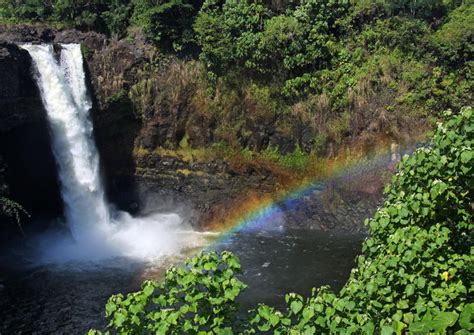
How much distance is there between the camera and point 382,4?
31266 mm

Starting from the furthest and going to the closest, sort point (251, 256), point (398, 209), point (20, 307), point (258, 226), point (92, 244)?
point (258, 226), point (92, 244), point (251, 256), point (20, 307), point (398, 209)

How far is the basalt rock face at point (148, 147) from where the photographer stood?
28.1 metres

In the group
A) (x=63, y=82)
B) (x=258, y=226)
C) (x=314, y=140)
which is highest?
(x=63, y=82)

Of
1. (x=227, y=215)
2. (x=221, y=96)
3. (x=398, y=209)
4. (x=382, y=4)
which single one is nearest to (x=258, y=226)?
(x=227, y=215)

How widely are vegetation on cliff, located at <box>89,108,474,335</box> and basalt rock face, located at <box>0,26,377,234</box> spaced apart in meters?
20.8

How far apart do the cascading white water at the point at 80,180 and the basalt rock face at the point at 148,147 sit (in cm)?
87

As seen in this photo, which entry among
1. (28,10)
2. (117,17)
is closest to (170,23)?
(117,17)

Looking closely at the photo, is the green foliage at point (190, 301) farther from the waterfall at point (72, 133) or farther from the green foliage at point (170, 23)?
the green foliage at point (170, 23)

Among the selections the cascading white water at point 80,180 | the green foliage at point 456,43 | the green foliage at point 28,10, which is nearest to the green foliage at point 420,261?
the cascading white water at point 80,180

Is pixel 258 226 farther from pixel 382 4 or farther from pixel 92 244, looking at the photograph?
pixel 382 4

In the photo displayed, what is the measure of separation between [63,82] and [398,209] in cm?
2402

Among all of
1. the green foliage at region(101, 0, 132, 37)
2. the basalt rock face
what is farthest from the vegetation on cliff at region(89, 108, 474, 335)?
the green foliage at region(101, 0, 132, 37)

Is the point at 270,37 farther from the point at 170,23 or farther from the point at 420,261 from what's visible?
the point at 420,261

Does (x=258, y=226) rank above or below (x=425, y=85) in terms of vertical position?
below
